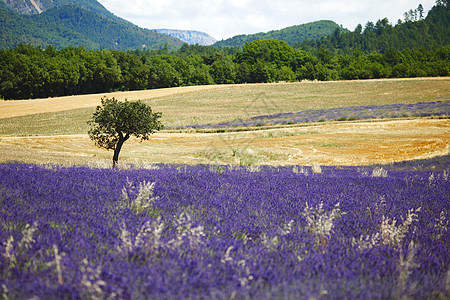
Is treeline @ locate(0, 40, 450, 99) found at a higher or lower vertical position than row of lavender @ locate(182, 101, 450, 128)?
higher

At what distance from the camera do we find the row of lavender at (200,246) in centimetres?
237

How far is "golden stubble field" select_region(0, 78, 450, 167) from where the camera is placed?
22.9m

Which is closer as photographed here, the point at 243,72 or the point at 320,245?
the point at 320,245

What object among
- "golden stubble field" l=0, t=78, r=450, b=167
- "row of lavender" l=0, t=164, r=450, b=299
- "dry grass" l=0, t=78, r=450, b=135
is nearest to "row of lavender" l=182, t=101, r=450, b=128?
"dry grass" l=0, t=78, r=450, b=135

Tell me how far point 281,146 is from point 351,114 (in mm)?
20931

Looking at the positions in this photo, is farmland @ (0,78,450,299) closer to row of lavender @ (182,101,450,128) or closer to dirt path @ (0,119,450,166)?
dirt path @ (0,119,450,166)

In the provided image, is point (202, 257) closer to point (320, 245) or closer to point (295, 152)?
point (320, 245)

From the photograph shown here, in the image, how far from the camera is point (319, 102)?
5784 cm

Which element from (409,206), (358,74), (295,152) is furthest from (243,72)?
(409,206)

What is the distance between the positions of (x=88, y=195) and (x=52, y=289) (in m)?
2.64

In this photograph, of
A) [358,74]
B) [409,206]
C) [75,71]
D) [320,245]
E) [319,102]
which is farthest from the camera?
[358,74]

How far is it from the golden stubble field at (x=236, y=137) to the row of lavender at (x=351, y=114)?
2.87m

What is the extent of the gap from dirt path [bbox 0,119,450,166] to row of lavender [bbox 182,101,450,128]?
14.2 ft

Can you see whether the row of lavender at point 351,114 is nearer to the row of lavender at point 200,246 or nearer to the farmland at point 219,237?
the farmland at point 219,237
